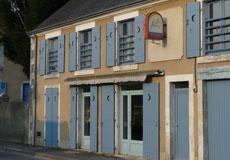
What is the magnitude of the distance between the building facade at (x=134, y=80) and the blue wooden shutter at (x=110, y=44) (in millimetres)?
34

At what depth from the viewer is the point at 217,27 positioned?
34.4 feet

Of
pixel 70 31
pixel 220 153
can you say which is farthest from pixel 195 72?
pixel 70 31

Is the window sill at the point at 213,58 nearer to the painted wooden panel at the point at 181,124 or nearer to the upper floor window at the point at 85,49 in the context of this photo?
the painted wooden panel at the point at 181,124

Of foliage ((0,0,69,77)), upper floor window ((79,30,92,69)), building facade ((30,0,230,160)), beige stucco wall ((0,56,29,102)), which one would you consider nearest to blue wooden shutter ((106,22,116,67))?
building facade ((30,0,230,160))

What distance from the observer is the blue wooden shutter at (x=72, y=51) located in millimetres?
15859

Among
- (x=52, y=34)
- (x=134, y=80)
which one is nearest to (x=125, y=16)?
(x=134, y=80)

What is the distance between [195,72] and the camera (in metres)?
10.9

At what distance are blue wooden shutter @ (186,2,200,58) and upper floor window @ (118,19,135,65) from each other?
96.7 inches

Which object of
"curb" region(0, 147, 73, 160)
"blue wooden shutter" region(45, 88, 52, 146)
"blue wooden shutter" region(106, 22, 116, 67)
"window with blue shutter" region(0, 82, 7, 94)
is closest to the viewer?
"curb" region(0, 147, 73, 160)

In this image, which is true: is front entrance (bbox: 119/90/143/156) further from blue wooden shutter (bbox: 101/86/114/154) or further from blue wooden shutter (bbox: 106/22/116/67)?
blue wooden shutter (bbox: 106/22/116/67)

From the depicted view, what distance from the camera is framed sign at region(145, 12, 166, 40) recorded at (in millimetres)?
11539

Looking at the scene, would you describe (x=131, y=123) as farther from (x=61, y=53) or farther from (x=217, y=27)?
(x=61, y=53)

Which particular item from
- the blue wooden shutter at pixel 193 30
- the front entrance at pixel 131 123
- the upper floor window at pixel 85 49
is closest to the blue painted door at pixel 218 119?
the blue wooden shutter at pixel 193 30

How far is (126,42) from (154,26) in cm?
199
